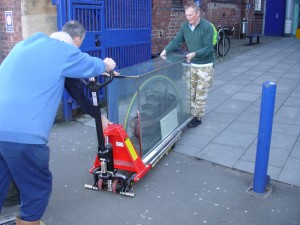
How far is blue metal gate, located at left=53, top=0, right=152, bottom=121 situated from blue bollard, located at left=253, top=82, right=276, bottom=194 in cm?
339

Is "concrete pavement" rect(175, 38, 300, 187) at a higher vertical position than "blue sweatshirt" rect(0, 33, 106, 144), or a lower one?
lower

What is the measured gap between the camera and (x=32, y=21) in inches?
219

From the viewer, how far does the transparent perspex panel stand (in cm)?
389

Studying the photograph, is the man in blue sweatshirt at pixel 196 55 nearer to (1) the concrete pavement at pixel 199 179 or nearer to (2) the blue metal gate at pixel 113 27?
(1) the concrete pavement at pixel 199 179

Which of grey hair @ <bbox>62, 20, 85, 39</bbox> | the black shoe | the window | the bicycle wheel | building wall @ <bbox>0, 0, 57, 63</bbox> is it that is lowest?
the black shoe

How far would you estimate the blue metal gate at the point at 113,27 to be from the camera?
230 inches

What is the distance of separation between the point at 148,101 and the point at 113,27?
3.04 m

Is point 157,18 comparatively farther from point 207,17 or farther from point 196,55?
point 207,17

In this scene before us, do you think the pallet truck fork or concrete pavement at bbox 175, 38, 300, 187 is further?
concrete pavement at bbox 175, 38, 300, 187

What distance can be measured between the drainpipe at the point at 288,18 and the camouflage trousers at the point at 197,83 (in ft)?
51.1

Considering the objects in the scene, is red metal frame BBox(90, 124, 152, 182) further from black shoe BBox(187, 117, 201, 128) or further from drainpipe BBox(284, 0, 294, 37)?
drainpipe BBox(284, 0, 294, 37)

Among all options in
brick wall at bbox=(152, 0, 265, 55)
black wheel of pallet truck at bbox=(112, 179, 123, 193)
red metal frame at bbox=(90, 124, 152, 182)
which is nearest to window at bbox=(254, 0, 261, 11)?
brick wall at bbox=(152, 0, 265, 55)

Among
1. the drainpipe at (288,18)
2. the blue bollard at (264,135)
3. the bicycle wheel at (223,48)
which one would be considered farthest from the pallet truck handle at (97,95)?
the drainpipe at (288,18)

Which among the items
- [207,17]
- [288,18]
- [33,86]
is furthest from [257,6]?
[33,86]
